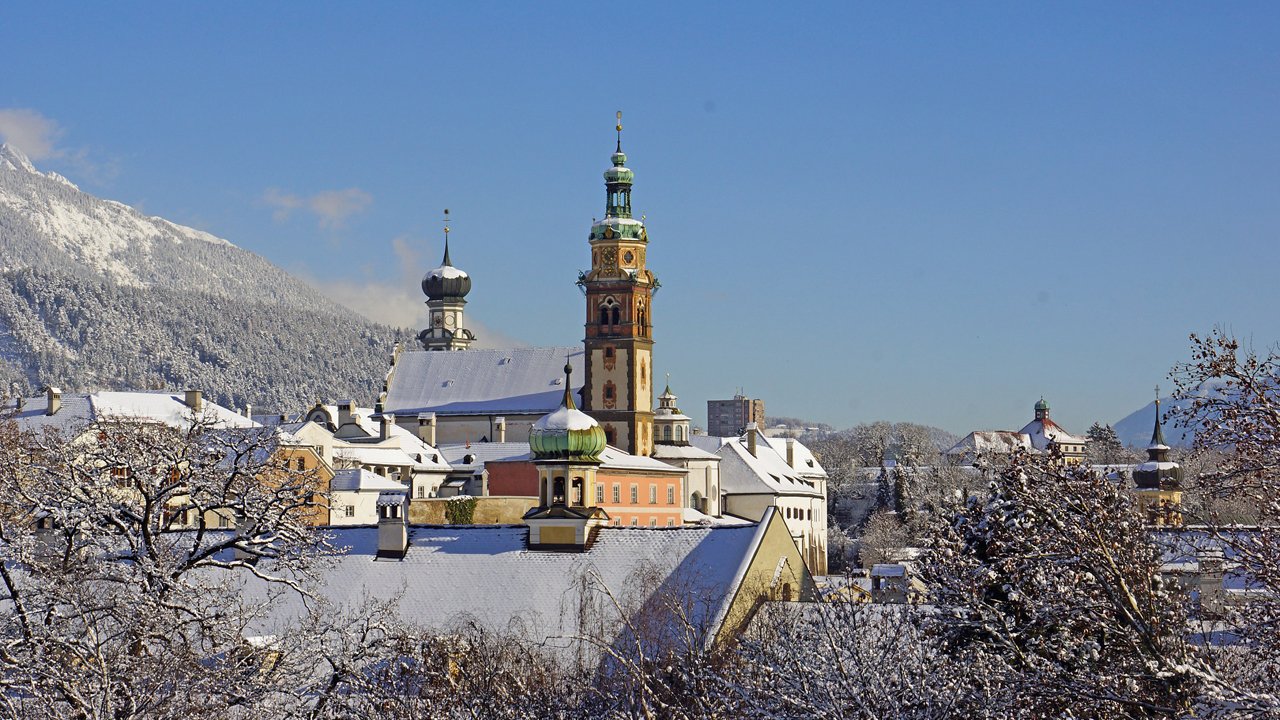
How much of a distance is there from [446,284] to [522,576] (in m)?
108

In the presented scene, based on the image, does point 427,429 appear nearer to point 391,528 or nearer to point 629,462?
point 629,462

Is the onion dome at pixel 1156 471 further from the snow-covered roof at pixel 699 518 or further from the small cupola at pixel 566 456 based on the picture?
the small cupola at pixel 566 456

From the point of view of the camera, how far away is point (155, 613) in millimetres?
26500

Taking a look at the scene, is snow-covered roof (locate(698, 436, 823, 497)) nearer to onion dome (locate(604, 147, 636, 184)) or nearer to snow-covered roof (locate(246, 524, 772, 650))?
onion dome (locate(604, 147, 636, 184))

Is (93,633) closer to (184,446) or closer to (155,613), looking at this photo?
(155,613)

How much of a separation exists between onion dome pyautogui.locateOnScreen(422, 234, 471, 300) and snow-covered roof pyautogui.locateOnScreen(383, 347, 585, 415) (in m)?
31.7

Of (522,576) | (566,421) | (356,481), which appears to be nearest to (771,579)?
(522,576)

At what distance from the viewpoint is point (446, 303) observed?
153 m

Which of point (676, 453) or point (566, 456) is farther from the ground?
point (676, 453)

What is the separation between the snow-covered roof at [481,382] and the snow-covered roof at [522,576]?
6536cm

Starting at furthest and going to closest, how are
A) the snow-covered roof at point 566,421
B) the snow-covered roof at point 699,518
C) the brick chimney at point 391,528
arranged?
1. the snow-covered roof at point 699,518
2. the snow-covered roof at point 566,421
3. the brick chimney at point 391,528

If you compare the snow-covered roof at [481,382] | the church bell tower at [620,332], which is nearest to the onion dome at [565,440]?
the church bell tower at [620,332]

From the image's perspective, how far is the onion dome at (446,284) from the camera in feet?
500

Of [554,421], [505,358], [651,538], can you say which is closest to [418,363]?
[505,358]
